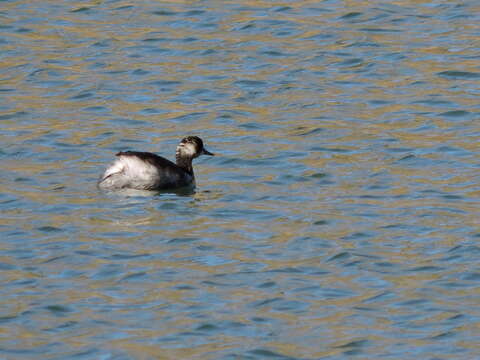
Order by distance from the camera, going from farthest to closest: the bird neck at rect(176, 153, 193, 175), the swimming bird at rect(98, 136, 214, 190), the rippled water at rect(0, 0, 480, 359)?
the bird neck at rect(176, 153, 193, 175) → the swimming bird at rect(98, 136, 214, 190) → the rippled water at rect(0, 0, 480, 359)

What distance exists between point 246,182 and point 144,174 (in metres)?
1.13

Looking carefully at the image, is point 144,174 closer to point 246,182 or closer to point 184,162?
point 184,162

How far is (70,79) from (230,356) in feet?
36.1

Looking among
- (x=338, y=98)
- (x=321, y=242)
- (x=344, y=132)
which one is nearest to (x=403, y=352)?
(x=321, y=242)

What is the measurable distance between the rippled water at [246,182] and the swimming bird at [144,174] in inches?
7.6

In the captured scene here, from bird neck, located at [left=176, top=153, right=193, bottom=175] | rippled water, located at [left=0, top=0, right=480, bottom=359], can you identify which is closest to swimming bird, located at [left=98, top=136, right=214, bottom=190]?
bird neck, located at [left=176, top=153, right=193, bottom=175]

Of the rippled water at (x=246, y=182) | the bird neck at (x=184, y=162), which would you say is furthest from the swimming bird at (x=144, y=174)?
the rippled water at (x=246, y=182)

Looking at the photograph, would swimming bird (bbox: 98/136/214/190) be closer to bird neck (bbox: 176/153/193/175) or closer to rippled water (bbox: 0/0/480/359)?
bird neck (bbox: 176/153/193/175)

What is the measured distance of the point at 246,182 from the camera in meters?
15.2

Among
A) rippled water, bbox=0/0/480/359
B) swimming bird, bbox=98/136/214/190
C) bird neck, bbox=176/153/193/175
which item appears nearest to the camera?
rippled water, bbox=0/0/480/359

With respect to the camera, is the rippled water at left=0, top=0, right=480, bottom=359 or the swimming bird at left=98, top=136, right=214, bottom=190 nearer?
the rippled water at left=0, top=0, right=480, bottom=359

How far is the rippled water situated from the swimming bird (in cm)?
19

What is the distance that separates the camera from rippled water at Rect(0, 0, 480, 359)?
10273 mm

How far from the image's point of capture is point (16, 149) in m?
16.6
